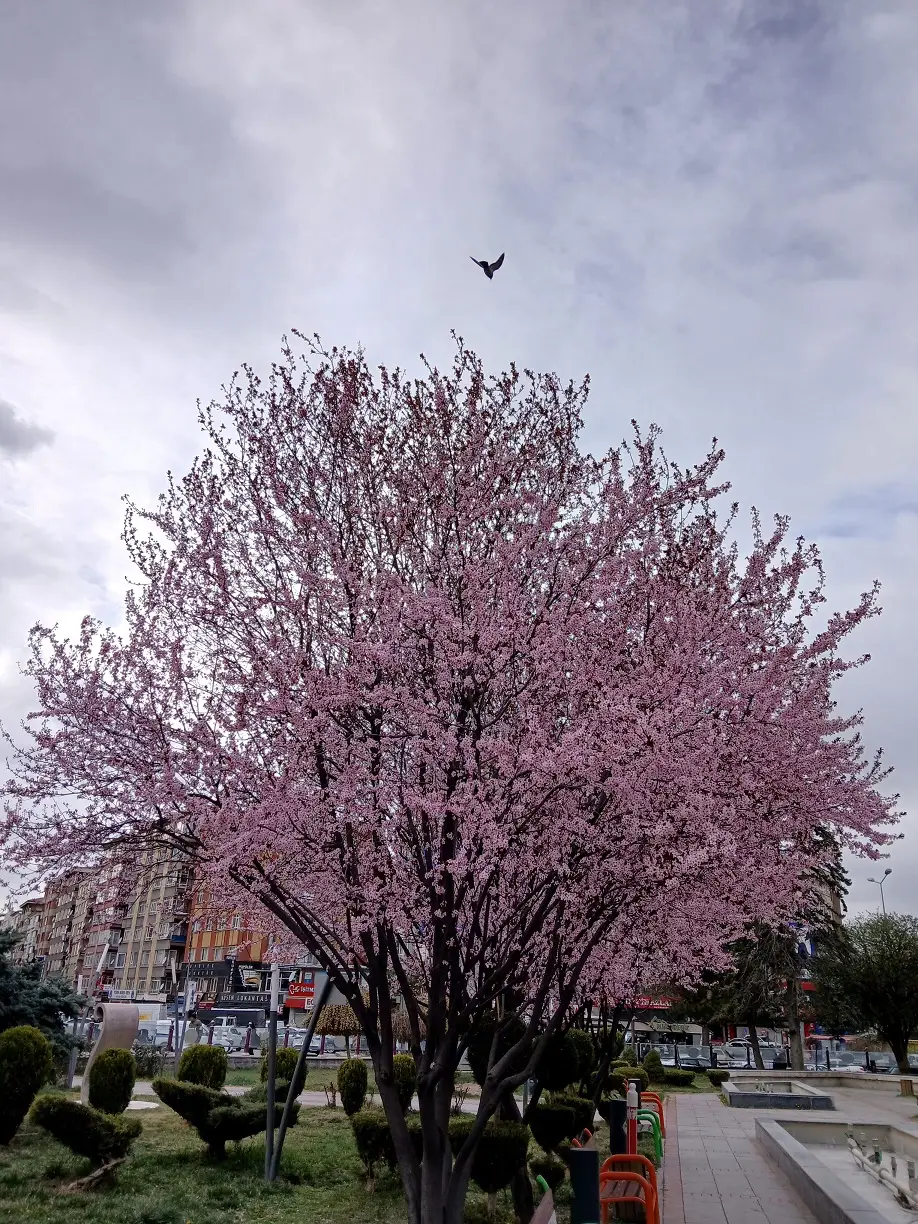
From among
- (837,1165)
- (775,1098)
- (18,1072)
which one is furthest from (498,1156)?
(775,1098)

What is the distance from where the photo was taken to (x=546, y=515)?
8.29 metres

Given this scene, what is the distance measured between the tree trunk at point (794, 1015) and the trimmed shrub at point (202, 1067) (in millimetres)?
29406

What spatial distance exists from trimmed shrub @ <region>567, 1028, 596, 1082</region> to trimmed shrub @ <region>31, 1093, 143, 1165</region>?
21.0 feet

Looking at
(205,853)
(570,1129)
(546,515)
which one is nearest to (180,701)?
(205,853)

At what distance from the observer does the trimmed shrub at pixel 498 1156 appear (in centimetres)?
972

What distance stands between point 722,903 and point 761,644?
2.68m

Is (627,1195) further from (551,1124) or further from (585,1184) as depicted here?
(585,1184)

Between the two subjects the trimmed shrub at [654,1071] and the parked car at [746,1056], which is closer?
the trimmed shrub at [654,1071]

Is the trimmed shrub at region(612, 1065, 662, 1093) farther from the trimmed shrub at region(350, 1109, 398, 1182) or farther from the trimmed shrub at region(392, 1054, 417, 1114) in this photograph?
the trimmed shrub at region(350, 1109, 398, 1182)

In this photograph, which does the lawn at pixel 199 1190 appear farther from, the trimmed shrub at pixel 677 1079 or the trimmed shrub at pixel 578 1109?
the trimmed shrub at pixel 677 1079

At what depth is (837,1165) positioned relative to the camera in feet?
51.0

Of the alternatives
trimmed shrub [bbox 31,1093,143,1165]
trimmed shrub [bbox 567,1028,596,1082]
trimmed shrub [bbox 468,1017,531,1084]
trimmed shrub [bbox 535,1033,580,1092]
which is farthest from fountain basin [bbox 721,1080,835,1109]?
trimmed shrub [bbox 31,1093,143,1165]

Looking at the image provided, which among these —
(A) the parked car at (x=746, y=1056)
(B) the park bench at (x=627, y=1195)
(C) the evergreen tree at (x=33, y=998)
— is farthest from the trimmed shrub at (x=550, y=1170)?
(A) the parked car at (x=746, y=1056)

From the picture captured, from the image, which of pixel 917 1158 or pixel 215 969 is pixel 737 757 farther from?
pixel 215 969
